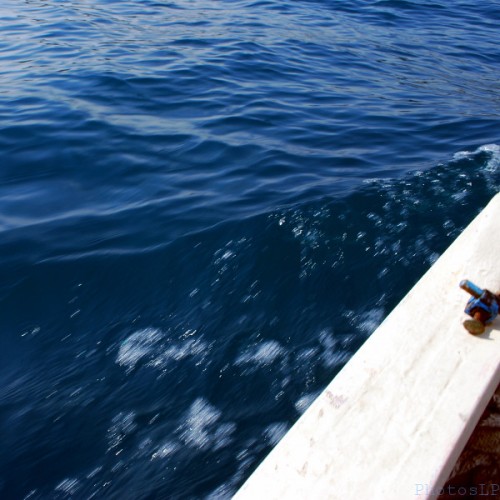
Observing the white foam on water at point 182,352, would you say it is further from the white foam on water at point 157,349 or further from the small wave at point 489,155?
the small wave at point 489,155

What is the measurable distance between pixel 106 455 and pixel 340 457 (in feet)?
4.10

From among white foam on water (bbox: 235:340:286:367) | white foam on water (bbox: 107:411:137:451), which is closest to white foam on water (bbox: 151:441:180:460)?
white foam on water (bbox: 107:411:137:451)

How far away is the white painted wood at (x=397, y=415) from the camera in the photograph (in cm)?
128

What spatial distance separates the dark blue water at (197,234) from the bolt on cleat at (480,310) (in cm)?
101

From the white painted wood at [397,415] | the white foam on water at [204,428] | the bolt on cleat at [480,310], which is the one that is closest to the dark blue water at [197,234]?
the white foam on water at [204,428]

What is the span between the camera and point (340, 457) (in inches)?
52.6

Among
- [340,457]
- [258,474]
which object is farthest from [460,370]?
[258,474]

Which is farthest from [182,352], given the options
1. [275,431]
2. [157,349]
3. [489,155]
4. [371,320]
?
[489,155]

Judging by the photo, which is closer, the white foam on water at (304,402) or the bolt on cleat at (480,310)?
the bolt on cleat at (480,310)

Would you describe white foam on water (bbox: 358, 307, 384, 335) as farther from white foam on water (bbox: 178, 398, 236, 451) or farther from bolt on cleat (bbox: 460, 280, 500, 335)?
bolt on cleat (bbox: 460, 280, 500, 335)

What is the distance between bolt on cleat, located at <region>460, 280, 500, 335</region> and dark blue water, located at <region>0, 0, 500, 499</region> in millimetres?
1007

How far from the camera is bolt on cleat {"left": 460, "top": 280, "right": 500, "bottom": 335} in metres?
1.67

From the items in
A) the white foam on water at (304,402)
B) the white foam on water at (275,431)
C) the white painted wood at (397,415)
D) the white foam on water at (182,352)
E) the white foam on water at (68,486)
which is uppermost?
the white painted wood at (397,415)

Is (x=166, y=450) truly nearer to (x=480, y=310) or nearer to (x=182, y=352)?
(x=182, y=352)
